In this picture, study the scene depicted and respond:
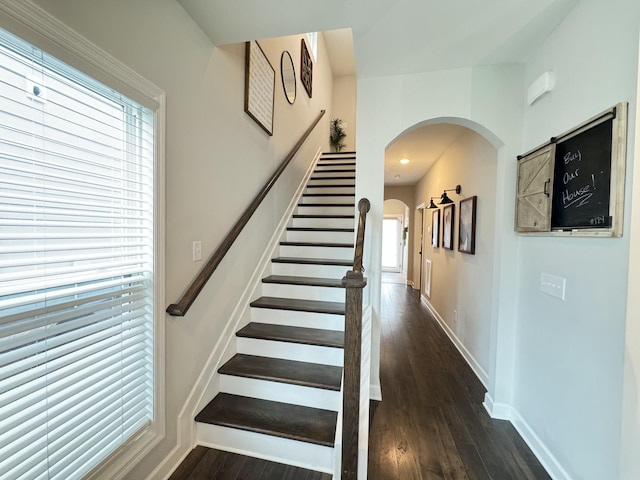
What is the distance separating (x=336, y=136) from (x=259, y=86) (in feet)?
13.5

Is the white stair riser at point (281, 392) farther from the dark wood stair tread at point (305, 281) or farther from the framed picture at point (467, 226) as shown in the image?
the framed picture at point (467, 226)

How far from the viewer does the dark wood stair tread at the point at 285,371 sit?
1.76m

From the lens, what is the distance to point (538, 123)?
1796 millimetres

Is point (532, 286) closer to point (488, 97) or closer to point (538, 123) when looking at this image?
point (538, 123)

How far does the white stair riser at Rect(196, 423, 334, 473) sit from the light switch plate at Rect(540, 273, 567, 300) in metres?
1.55

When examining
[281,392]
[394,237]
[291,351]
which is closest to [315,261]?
[291,351]

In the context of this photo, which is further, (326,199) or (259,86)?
(326,199)

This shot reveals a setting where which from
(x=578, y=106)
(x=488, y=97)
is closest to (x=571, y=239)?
(x=578, y=106)

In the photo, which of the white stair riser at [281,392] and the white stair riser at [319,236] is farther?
the white stair riser at [319,236]

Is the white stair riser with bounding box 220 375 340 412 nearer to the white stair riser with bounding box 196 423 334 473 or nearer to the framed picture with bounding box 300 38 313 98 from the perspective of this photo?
the white stair riser with bounding box 196 423 334 473

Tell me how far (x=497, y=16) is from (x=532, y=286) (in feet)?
5.42

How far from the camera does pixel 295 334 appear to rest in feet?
6.80

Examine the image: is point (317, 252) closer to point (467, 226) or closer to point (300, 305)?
point (300, 305)

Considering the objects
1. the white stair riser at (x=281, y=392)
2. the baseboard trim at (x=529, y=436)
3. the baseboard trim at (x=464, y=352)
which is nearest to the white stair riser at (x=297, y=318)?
the white stair riser at (x=281, y=392)
